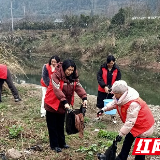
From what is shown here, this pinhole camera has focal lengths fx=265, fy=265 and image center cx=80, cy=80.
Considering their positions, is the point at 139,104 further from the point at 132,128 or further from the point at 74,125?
the point at 74,125

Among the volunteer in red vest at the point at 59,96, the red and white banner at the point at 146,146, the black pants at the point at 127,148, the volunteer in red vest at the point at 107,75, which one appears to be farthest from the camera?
the volunteer in red vest at the point at 107,75

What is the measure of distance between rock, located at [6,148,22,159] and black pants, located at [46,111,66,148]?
1.74 ft

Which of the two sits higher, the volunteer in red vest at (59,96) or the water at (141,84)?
the volunteer in red vest at (59,96)

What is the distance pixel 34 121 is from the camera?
5695mm

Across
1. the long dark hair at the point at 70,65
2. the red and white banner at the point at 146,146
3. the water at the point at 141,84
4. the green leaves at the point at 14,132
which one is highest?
the long dark hair at the point at 70,65

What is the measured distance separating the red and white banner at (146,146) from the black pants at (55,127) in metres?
1.28

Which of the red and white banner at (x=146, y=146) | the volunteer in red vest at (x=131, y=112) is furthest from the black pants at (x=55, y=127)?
the red and white banner at (x=146, y=146)

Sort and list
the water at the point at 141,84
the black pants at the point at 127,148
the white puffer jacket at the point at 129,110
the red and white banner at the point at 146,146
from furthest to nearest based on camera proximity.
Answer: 1. the water at the point at 141,84
2. the black pants at the point at 127,148
3. the white puffer jacket at the point at 129,110
4. the red and white banner at the point at 146,146

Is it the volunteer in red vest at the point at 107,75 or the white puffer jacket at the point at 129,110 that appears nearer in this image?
the white puffer jacket at the point at 129,110

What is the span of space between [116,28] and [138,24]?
2747 mm

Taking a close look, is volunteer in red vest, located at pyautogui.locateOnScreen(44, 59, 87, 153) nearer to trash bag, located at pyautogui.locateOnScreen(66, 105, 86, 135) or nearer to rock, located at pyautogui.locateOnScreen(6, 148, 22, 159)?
trash bag, located at pyautogui.locateOnScreen(66, 105, 86, 135)

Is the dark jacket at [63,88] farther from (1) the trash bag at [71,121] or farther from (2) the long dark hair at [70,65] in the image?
(1) the trash bag at [71,121]

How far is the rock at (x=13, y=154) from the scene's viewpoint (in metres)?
3.73

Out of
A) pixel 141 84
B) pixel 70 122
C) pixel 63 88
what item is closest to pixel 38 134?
pixel 70 122
